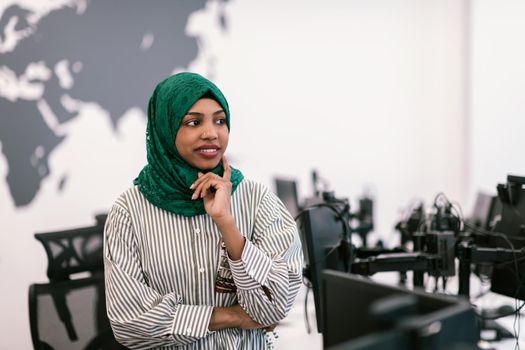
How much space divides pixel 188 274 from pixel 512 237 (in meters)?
1.40

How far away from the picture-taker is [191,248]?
1.50 meters

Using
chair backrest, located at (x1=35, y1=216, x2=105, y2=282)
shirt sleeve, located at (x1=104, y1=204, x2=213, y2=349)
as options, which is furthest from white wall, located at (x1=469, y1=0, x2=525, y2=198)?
shirt sleeve, located at (x1=104, y1=204, x2=213, y2=349)

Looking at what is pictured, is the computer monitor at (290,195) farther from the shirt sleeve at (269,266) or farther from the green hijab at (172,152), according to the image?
the green hijab at (172,152)

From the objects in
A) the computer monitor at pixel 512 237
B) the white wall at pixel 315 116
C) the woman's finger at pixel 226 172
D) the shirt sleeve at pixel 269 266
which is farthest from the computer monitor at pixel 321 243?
the white wall at pixel 315 116

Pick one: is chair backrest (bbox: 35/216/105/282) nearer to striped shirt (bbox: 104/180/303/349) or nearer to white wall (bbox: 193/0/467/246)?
striped shirt (bbox: 104/180/303/349)

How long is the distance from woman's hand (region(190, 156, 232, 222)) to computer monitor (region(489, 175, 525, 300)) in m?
1.26

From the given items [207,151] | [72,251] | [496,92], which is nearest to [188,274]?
[207,151]

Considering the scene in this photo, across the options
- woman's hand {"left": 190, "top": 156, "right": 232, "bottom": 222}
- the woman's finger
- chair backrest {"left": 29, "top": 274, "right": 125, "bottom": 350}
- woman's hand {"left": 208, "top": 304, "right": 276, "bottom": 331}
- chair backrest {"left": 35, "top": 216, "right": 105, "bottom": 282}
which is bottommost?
chair backrest {"left": 29, "top": 274, "right": 125, "bottom": 350}

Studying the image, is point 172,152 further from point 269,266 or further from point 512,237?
point 512,237

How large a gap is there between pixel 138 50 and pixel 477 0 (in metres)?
2.74

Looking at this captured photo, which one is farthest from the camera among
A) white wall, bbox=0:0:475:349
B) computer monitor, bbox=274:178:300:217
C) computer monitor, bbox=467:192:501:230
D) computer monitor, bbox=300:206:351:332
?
white wall, bbox=0:0:475:349

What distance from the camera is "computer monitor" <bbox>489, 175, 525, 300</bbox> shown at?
2.20m

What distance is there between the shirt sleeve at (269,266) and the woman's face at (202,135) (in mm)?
194

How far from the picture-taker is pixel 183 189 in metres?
1.51
